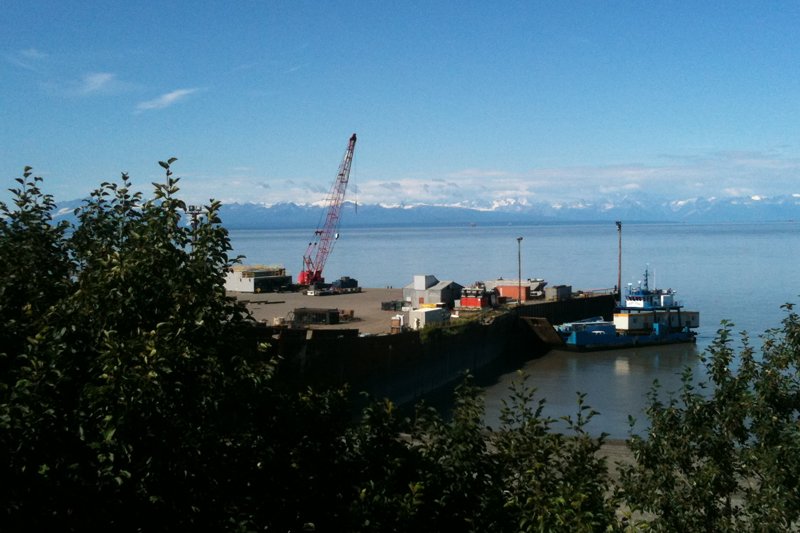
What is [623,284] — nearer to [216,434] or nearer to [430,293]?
[430,293]

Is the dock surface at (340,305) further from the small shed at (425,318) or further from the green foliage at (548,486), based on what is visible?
the green foliage at (548,486)

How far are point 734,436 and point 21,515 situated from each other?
8.07 metres

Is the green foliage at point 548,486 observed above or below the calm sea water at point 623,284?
above

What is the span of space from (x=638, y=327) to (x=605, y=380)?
13.2 m

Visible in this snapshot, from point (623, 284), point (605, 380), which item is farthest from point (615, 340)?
point (623, 284)

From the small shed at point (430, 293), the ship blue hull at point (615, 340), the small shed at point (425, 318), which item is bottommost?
the ship blue hull at point (615, 340)

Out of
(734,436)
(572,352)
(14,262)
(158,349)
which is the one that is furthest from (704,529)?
(572,352)

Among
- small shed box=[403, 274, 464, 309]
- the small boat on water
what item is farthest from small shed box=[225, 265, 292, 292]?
the small boat on water

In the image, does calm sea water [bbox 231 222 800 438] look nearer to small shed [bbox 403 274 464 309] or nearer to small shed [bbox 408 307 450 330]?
small shed [bbox 408 307 450 330]

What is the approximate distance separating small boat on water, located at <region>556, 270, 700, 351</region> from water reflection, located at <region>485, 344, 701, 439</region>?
0.78 metres

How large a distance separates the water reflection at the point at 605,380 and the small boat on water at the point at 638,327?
78cm

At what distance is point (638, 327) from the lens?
56312 millimetres

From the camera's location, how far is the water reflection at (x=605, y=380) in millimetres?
35406

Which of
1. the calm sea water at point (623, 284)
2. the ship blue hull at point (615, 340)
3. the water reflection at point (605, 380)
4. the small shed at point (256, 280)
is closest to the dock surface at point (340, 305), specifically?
the small shed at point (256, 280)
